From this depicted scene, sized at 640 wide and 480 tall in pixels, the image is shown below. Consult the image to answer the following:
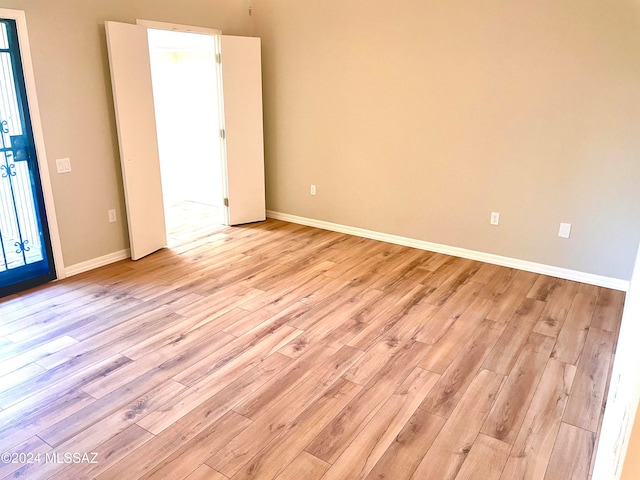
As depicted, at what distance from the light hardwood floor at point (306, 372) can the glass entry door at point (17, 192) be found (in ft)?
0.73

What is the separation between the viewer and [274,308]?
3.50 metres

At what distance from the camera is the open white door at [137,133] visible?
4.01 meters

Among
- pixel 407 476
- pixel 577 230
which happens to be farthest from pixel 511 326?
pixel 407 476

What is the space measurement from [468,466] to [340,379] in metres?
0.85

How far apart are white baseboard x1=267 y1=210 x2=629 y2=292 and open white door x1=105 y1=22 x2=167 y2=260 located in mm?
1742

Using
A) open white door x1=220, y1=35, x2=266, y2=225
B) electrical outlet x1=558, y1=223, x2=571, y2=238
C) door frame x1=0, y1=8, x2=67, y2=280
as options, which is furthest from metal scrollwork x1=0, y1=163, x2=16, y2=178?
electrical outlet x1=558, y1=223, x2=571, y2=238

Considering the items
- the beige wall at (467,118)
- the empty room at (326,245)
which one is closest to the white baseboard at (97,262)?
the empty room at (326,245)

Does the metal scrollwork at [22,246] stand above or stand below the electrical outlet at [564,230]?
below

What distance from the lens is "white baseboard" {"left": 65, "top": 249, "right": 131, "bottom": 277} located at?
4.07m

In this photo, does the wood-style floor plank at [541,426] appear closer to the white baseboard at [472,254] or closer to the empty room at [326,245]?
the empty room at [326,245]

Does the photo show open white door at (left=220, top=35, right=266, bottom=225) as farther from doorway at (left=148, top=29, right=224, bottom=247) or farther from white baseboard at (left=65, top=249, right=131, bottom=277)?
white baseboard at (left=65, top=249, right=131, bottom=277)

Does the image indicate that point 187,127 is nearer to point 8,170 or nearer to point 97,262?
point 97,262

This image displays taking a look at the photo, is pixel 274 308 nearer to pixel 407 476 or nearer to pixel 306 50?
pixel 407 476

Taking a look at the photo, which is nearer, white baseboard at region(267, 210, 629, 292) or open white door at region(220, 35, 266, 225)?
white baseboard at region(267, 210, 629, 292)
